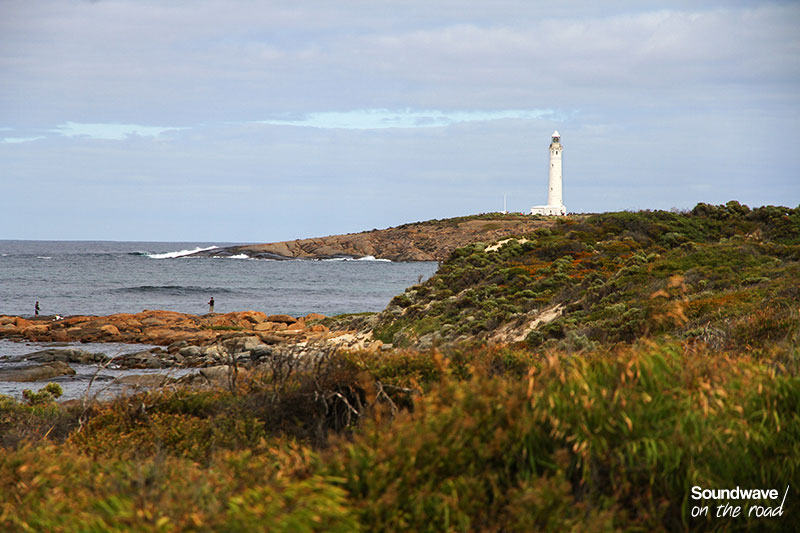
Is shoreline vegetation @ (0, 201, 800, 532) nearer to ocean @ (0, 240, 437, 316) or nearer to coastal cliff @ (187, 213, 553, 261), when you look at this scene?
ocean @ (0, 240, 437, 316)

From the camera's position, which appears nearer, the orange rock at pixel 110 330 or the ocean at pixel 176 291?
the ocean at pixel 176 291

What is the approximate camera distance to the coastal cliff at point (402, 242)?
106 meters

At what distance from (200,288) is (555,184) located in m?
64.0

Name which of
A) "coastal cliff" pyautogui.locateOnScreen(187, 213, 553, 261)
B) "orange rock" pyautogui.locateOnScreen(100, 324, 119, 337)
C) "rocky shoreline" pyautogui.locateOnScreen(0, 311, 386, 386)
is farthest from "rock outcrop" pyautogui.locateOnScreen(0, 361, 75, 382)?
"coastal cliff" pyautogui.locateOnScreen(187, 213, 553, 261)

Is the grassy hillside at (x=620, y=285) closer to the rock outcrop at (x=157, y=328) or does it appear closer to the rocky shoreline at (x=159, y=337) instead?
the rocky shoreline at (x=159, y=337)

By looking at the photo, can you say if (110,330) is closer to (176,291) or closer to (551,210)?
(176,291)

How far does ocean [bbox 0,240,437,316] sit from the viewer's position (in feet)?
158

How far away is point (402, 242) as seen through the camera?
11538 cm

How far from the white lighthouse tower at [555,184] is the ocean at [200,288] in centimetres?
2795

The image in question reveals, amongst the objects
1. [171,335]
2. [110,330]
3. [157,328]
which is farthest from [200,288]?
[171,335]

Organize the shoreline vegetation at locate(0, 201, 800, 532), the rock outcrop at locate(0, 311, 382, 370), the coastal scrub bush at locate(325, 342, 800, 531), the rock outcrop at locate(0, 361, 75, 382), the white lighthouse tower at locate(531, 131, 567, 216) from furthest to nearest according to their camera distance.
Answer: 1. the white lighthouse tower at locate(531, 131, 567, 216)
2. the rock outcrop at locate(0, 311, 382, 370)
3. the rock outcrop at locate(0, 361, 75, 382)
4. the coastal scrub bush at locate(325, 342, 800, 531)
5. the shoreline vegetation at locate(0, 201, 800, 532)

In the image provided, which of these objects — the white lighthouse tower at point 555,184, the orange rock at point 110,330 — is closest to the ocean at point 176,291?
the orange rock at point 110,330

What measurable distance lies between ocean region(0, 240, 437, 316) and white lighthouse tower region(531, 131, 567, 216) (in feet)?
91.7

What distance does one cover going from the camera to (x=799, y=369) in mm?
6008
